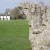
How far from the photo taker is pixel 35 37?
414 cm

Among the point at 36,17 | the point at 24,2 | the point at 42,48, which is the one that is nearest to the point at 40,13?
the point at 36,17

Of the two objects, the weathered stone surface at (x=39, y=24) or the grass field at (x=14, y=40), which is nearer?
A: the weathered stone surface at (x=39, y=24)

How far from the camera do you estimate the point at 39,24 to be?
4.14 metres

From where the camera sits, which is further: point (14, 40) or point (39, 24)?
point (14, 40)

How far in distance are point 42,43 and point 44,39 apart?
0.09m

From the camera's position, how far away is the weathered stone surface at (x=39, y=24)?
159 inches

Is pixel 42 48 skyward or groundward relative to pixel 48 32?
groundward

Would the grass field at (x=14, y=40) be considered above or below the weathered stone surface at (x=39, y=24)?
below

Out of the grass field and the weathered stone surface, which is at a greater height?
the weathered stone surface

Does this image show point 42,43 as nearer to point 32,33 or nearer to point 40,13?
point 32,33

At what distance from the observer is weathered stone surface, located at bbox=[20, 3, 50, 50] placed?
4.05m

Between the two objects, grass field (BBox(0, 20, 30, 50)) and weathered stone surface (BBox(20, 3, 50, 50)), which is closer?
weathered stone surface (BBox(20, 3, 50, 50))

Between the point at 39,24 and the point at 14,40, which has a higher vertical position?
the point at 39,24

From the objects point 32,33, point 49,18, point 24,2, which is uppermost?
point 24,2
